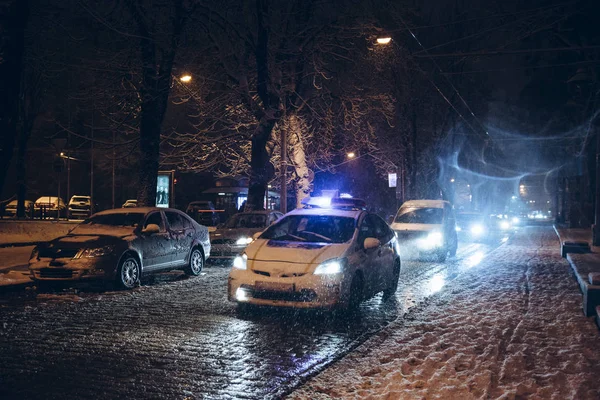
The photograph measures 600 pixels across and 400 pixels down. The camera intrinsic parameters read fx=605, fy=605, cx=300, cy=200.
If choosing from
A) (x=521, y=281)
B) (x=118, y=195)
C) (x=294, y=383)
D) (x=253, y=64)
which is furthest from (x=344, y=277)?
(x=118, y=195)

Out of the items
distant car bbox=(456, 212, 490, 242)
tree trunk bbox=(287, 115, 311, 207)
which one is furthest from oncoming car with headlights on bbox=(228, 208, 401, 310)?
distant car bbox=(456, 212, 490, 242)

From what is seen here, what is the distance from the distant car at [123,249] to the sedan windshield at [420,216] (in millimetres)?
8180

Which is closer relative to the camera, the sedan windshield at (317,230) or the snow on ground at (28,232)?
the sedan windshield at (317,230)

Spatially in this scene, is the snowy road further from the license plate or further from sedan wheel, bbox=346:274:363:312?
the license plate

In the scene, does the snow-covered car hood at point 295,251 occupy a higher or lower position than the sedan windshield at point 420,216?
lower

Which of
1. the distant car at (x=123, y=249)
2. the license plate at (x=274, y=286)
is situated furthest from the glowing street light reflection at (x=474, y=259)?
the license plate at (x=274, y=286)

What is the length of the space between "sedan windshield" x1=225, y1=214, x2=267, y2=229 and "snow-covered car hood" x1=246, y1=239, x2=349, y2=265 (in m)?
7.52

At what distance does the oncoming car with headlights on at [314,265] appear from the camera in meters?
8.74

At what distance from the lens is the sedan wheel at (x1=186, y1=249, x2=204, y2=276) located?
1471cm

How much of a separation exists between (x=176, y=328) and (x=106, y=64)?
12.3 metres

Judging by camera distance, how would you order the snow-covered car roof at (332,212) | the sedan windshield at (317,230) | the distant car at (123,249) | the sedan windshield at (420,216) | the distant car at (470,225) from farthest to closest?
the distant car at (470,225) < the sedan windshield at (420,216) < the distant car at (123,249) < the snow-covered car roof at (332,212) < the sedan windshield at (317,230)

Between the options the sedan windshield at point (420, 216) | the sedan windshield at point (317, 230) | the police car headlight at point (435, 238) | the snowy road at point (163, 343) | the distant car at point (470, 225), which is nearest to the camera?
the snowy road at point (163, 343)

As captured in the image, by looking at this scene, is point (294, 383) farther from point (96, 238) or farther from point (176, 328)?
point (96, 238)

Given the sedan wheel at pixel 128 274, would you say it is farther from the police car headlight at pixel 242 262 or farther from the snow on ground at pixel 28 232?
the snow on ground at pixel 28 232
